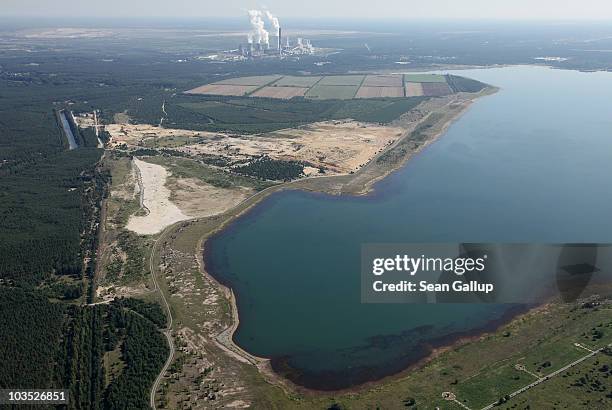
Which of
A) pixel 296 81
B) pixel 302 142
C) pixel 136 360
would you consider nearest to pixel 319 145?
pixel 302 142

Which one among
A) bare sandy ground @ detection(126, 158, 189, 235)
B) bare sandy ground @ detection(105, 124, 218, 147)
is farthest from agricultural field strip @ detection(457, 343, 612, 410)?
bare sandy ground @ detection(105, 124, 218, 147)

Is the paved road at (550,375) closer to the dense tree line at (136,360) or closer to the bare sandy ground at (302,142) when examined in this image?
the dense tree line at (136,360)

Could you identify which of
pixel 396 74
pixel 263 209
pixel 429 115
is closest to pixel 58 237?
pixel 263 209

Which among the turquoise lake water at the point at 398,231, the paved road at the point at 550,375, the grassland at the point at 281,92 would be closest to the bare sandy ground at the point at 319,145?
the turquoise lake water at the point at 398,231

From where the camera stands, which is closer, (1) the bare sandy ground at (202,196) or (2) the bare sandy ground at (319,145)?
(1) the bare sandy ground at (202,196)

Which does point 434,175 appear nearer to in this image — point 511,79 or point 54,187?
point 54,187

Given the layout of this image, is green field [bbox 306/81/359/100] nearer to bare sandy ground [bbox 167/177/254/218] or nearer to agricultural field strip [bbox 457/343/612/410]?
bare sandy ground [bbox 167/177/254/218]

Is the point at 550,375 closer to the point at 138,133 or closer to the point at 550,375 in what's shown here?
the point at 550,375
